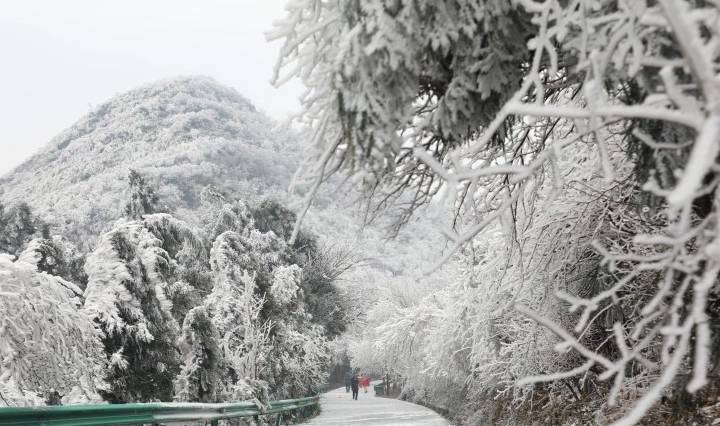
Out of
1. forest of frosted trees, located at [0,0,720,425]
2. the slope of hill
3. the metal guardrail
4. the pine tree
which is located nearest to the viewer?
forest of frosted trees, located at [0,0,720,425]

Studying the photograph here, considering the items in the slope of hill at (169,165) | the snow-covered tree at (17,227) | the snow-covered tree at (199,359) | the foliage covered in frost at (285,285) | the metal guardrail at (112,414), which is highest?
the slope of hill at (169,165)

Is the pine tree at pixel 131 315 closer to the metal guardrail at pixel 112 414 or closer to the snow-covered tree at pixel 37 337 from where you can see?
the metal guardrail at pixel 112 414

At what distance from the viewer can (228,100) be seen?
13875cm

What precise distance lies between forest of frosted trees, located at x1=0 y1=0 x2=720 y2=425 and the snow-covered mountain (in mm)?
45567

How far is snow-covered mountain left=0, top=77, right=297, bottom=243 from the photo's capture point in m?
71.4

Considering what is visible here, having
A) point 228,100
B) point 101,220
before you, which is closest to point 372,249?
point 101,220

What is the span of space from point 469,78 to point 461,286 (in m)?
12.9

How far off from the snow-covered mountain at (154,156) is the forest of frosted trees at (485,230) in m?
45.6

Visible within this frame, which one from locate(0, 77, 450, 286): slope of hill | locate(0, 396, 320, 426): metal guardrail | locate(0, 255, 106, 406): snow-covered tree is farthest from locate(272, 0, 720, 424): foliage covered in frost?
locate(0, 77, 450, 286): slope of hill

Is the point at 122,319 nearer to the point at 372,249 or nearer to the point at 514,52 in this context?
the point at 514,52

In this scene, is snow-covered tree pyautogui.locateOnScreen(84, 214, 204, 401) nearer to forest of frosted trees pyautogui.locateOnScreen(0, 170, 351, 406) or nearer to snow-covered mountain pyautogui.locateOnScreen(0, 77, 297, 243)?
forest of frosted trees pyautogui.locateOnScreen(0, 170, 351, 406)

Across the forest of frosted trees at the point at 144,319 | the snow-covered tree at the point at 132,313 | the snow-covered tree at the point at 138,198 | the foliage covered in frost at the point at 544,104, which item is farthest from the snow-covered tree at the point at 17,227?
the foliage covered in frost at the point at 544,104

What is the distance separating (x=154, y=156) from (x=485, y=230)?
90.3m

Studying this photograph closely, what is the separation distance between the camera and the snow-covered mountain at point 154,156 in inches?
2810
